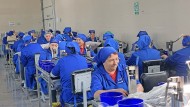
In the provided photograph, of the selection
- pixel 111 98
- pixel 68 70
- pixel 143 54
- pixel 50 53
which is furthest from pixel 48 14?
pixel 111 98

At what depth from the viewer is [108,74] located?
258 centimetres

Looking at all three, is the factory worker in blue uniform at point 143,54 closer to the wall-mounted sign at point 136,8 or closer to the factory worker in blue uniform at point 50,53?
the factory worker in blue uniform at point 50,53

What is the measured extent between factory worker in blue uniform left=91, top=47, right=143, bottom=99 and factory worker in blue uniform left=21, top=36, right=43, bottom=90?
304 cm

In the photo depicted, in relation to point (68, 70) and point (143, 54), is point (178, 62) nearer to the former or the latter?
point (143, 54)

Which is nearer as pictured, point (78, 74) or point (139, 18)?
point (78, 74)

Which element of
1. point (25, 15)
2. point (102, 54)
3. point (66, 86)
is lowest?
point (66, 86)

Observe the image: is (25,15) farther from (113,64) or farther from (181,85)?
(181,85)

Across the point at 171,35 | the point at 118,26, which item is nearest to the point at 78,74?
the point at 171,35

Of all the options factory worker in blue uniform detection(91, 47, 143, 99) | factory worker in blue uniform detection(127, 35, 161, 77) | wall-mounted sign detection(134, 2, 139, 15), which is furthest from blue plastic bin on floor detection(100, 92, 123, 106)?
wall-mounted sign detection(134, 2, 139, 15)

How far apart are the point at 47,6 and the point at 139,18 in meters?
A: 7.84

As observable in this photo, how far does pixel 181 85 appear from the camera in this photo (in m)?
1.23

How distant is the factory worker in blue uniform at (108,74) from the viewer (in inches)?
99.3

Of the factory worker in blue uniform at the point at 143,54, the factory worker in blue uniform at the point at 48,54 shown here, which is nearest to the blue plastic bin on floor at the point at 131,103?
the factory worker in blue uniform at the point at 143,54

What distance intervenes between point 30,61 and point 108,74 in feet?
10.8
